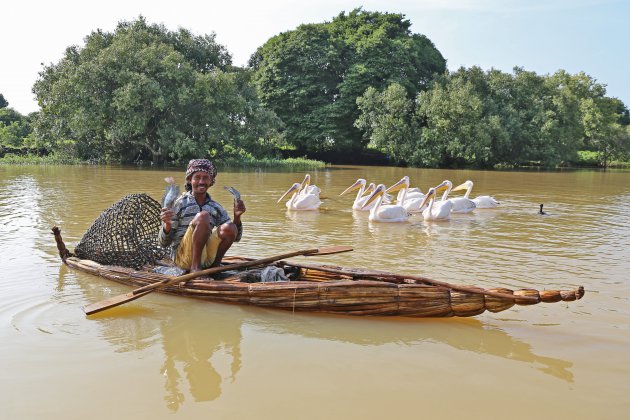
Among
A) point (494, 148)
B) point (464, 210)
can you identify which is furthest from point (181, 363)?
point (494, 148)

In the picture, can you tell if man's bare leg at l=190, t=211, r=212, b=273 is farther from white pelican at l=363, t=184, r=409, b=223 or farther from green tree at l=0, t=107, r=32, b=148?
green tree at l=0, t=107, r=32, b=148

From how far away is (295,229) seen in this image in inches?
384

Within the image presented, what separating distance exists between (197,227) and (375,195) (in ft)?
24.2

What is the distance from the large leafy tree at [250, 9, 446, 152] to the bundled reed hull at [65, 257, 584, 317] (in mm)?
31970

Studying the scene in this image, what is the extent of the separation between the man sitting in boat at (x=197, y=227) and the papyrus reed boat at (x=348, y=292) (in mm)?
271

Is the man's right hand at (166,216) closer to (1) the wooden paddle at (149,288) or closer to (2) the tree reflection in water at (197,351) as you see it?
(1) the wooden paddle at (149,288)

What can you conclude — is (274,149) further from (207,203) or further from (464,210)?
(207,203)

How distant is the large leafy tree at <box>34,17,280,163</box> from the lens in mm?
24547

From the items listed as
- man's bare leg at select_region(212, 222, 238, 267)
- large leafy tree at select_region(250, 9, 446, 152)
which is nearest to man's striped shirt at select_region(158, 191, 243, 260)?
man's bare leg at select_region(212, 222, 238, 267)

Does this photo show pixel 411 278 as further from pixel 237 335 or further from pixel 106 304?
pixel 106 304

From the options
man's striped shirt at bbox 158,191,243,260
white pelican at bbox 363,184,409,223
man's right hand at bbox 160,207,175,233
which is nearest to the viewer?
man's right hand at bbox 160,207,175,233

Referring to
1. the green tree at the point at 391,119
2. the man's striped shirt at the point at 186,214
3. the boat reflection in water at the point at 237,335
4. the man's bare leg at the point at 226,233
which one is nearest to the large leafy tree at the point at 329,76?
the green tree at the point at 391,119

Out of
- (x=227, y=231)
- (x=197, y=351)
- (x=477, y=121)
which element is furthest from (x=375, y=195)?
(x=477, y=121)

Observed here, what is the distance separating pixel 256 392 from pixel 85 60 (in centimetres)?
2718
